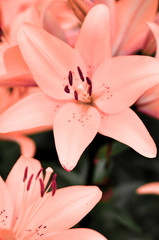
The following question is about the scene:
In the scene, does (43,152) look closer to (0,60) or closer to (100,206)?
(100,206)

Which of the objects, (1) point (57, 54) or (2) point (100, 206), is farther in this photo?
(2) point (100, 206)

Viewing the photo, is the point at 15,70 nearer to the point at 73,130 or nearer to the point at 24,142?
the point at 73,130

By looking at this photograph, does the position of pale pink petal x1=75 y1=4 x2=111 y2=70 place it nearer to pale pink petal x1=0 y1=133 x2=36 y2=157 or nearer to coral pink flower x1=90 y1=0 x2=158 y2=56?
coral pink flower x1=90 y1=0 x2=158 y2=56

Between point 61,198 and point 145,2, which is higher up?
point 145,2

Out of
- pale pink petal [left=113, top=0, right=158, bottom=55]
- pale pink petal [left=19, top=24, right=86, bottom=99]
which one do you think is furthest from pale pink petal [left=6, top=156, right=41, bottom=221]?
pale pink petal [left=113, top=0, right=158, bottom=55]

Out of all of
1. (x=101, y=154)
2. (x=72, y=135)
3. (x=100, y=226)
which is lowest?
Result: (x=100, y=226)

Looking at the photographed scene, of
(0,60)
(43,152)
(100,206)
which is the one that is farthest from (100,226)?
(0,60)
